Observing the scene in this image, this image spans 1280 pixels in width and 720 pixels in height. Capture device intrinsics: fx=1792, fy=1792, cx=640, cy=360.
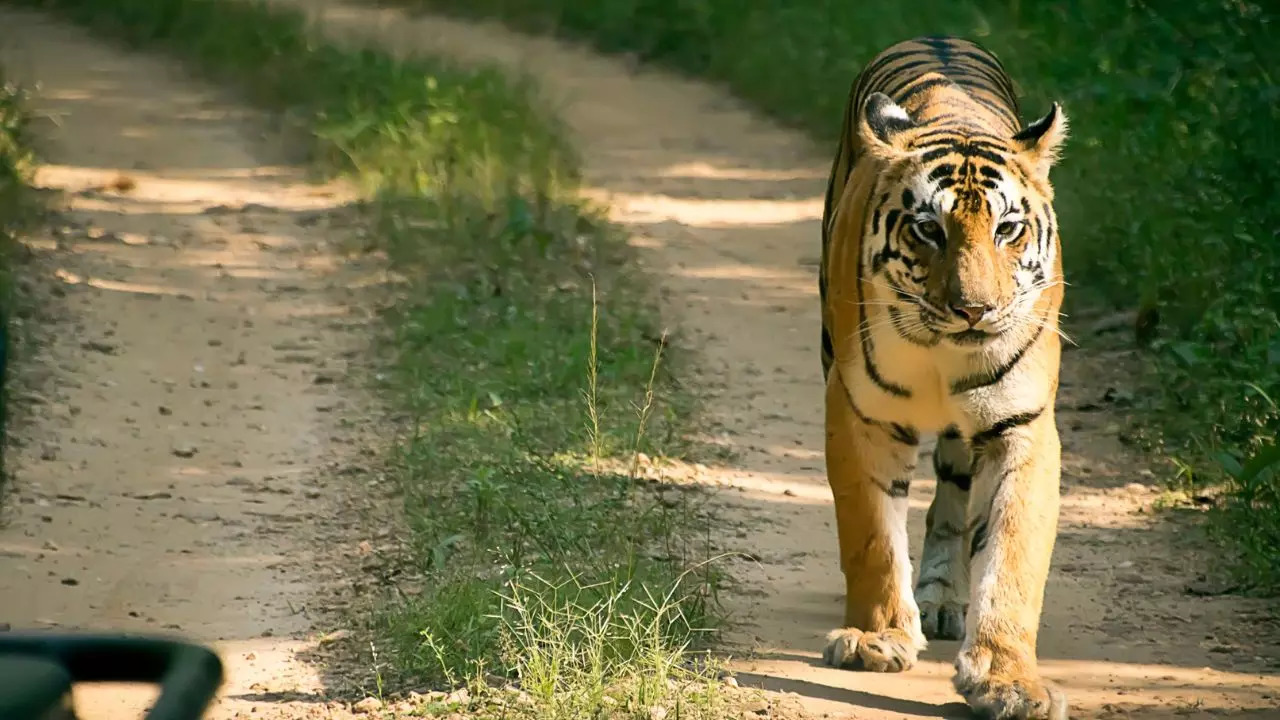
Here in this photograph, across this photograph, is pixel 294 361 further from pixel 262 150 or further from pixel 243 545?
pixel 262 150

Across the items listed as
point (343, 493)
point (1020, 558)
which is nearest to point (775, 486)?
point (343, 493)

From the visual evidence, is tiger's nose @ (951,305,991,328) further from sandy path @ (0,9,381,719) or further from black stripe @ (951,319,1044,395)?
sandy path @ (0,9,381,719)

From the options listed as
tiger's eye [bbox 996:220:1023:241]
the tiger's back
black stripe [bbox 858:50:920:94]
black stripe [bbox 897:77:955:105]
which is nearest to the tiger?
tiger's eye [bbox 996:220:1023:241]

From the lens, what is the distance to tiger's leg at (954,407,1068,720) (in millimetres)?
3883

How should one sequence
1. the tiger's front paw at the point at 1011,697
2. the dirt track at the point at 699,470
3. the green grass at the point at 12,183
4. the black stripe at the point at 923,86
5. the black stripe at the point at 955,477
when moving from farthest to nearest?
the green grass at the point at 12,183, the black stripe at the point at 923,86, the black stripe at the point at 955,477, the dirt track at the point at 699,470, the tiger's front paw at the point at 1011,697

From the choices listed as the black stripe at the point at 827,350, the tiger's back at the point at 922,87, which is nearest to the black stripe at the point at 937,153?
the tiger's back at the point at 922,87

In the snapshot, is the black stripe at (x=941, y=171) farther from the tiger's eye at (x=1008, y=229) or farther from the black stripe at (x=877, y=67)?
the black stripe at (x=877, y=67)

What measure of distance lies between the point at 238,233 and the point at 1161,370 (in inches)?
183

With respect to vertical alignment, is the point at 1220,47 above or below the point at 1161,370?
above

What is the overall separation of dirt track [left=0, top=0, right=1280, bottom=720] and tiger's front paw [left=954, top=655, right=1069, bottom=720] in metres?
0.10

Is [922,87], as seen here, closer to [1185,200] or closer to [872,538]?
[872,538]

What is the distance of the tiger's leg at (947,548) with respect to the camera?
15.3 feet

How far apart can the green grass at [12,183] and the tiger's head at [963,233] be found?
4103 mm

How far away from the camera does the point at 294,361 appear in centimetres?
714
